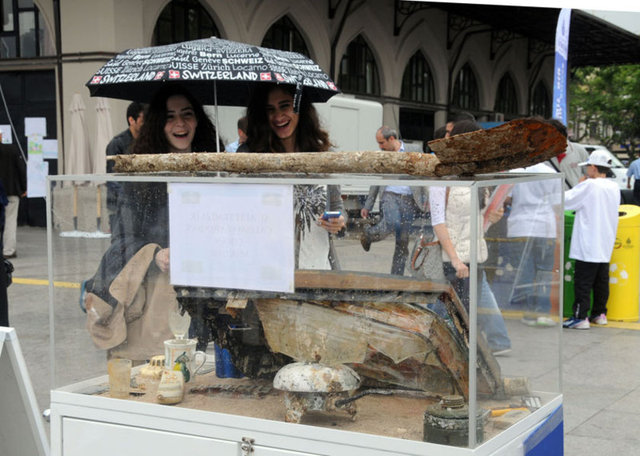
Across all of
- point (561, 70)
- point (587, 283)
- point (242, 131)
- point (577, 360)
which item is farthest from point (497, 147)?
point (561, 70)

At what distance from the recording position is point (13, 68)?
16.3 metres

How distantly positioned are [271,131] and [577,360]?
380 cm

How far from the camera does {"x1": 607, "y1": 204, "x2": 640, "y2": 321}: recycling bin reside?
821cm

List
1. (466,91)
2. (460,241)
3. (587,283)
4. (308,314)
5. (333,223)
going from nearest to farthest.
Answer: (460,241), (333,223), (308,314), (587,283), (466,91)

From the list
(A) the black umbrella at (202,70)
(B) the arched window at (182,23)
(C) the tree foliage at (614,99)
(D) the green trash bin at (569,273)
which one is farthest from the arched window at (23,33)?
(C) the tree foliage at (614,99)

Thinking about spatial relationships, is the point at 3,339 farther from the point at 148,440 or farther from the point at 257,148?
the point at 257,148

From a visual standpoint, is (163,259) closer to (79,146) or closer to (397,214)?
(397,214)

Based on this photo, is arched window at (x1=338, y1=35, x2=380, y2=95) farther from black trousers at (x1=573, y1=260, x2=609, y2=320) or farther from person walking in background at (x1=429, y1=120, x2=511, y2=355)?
person walking in background at (x1=429, y1=120, x2=511, y2=355)

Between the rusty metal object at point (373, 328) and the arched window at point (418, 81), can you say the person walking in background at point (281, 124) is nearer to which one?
the rusty metal object at point (373, 328)

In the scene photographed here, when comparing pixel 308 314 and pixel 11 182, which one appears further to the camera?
pixel 11 182

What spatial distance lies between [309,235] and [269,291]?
8.8 inches

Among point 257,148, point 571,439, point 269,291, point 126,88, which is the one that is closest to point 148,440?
point 269,291

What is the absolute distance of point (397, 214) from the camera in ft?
7.90

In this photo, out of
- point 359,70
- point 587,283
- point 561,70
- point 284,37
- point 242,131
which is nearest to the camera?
point 242,131
